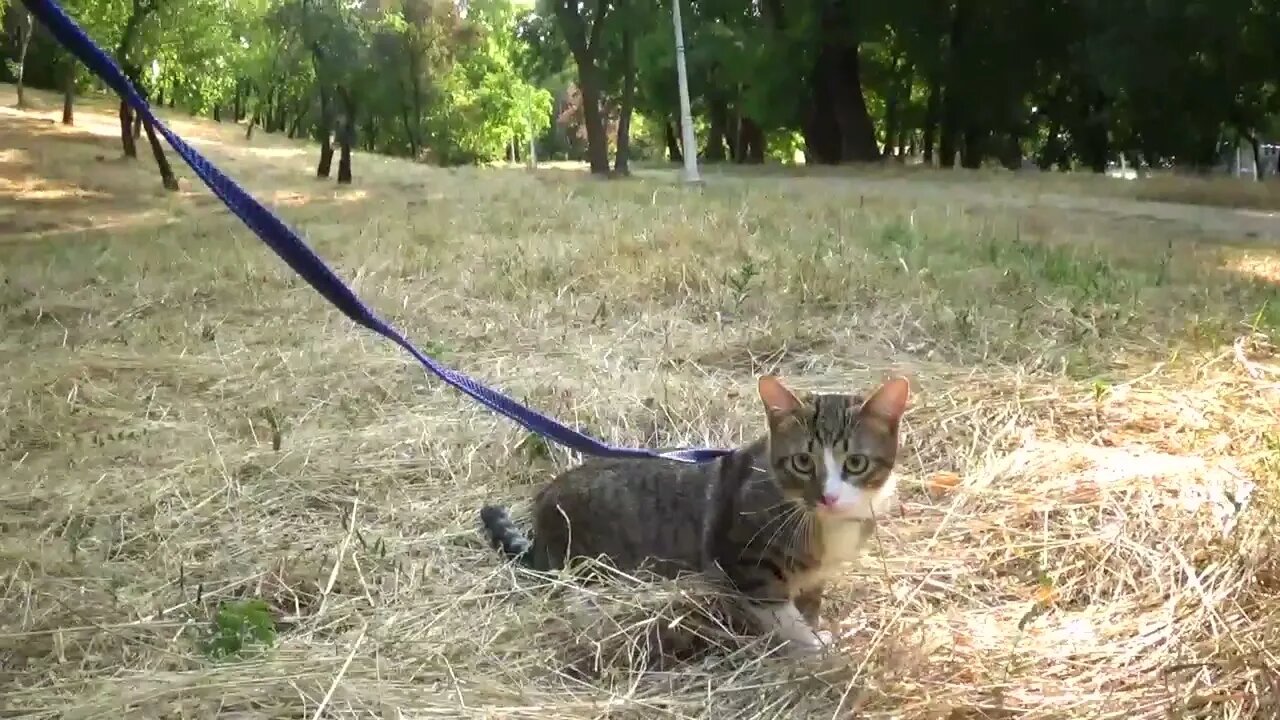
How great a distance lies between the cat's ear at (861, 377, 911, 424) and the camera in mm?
2400

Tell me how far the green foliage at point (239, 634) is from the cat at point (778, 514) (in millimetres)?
733

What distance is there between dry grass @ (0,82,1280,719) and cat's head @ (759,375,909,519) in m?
0.28

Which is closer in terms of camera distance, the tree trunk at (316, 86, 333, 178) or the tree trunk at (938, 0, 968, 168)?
the tree trunk at (316, 86, 333, 178)

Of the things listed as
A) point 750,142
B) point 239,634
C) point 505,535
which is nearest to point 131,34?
point 505,535

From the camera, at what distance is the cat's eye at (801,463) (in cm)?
241

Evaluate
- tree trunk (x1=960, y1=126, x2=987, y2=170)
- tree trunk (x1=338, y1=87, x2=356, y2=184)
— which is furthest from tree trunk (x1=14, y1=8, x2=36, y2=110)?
tree trunk (x1=960, y1=126, x2=987, y2=170)

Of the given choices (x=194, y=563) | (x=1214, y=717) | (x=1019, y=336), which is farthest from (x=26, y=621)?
(x=1019, y=336)

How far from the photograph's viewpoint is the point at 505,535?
2904mm

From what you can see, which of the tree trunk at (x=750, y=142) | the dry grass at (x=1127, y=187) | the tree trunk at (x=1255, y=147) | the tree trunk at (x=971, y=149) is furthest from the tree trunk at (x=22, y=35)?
the tree trunk at (x=1255, y=147)

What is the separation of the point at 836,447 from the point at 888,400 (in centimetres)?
16

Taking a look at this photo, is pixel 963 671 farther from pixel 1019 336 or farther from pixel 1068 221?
pixel 1068 221

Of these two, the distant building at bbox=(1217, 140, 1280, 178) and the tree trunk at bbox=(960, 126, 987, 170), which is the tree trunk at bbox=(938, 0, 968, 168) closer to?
the tree trunk at bbox=(960, 126, 987, 170)

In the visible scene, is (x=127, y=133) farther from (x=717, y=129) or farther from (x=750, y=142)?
(x=717, y=129)

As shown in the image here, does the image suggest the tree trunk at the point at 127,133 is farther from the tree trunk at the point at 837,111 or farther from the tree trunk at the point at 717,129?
the tree trunk at the point at 717,129
